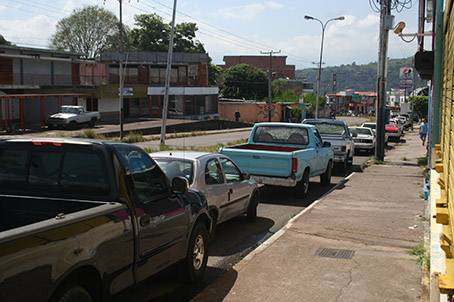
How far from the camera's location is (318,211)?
1148cm

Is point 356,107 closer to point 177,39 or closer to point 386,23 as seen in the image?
point 177,39

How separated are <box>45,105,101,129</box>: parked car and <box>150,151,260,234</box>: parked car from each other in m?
32.1

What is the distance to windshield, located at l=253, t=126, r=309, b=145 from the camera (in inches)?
599

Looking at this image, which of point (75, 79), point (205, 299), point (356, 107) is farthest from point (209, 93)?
point (356, 107)

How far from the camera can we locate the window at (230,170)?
33.7ft

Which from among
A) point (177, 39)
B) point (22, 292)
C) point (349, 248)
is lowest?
point (349, 248)

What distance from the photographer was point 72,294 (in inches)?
165

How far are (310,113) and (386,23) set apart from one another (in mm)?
60831

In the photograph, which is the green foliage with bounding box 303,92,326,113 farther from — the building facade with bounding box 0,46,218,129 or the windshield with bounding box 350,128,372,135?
the windshield with bounding box 350,128,372,135

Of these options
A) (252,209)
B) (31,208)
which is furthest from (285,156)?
(31,208)

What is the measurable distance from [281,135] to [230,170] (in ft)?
17.8

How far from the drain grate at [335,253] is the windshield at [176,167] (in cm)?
236

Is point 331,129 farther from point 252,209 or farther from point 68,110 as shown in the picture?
point 68,110

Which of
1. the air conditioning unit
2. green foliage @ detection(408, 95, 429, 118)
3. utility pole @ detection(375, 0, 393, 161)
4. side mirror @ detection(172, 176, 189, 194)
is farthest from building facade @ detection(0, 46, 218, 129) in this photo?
side mirror @ detection(172, 176, 189, 194)
